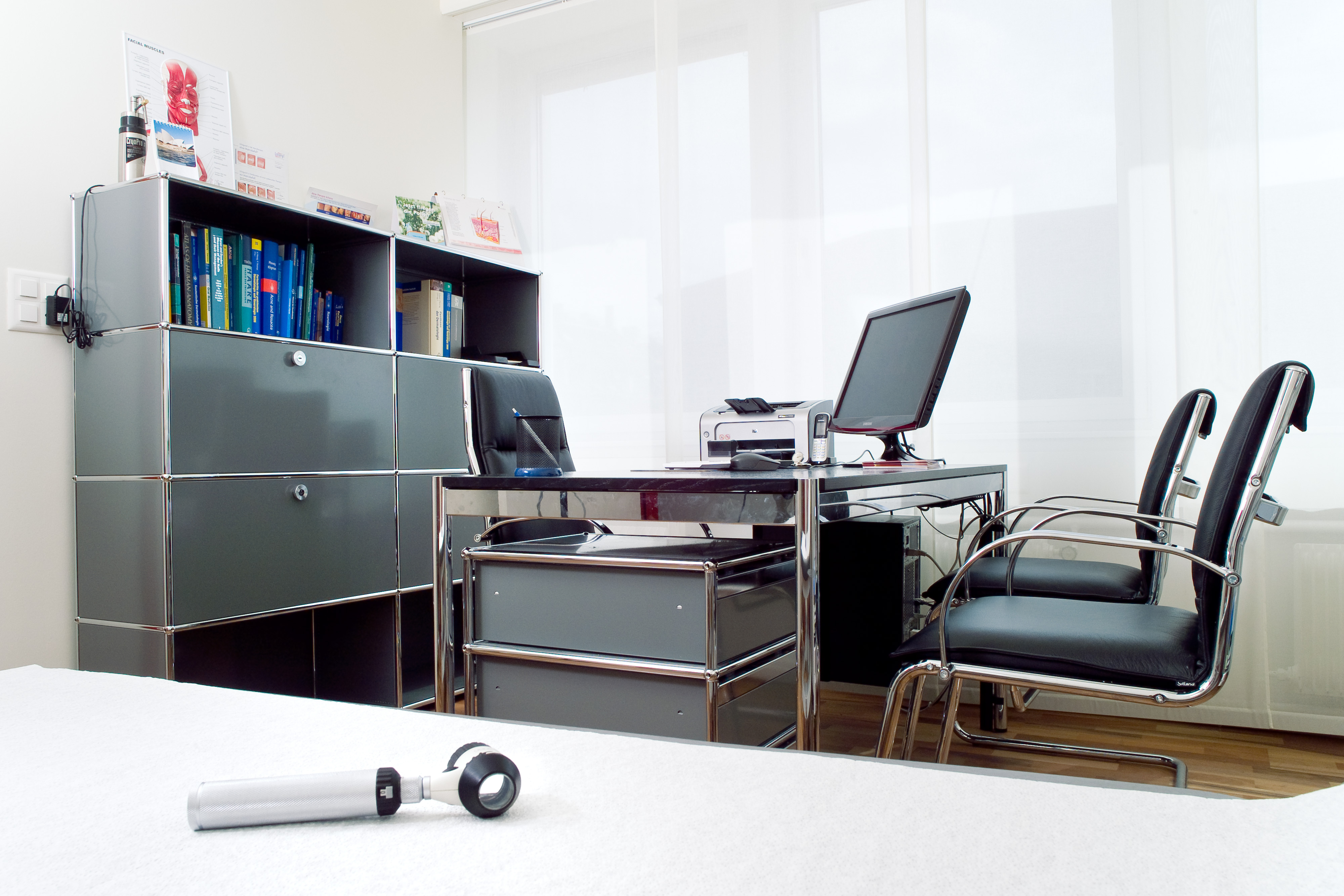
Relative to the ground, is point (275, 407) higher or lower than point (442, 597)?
higher

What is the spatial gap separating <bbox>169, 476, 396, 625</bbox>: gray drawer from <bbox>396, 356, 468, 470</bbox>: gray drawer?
168 mm

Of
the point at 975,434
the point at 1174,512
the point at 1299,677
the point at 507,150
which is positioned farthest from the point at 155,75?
the point at 1299,677

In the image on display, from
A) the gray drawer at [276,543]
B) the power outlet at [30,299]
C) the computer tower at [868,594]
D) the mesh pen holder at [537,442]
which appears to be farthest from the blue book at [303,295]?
the computer tower at [868,594]

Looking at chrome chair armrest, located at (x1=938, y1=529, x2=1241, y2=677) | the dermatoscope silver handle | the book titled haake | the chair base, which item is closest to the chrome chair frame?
the chair base

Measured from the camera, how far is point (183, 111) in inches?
109

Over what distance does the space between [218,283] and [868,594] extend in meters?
2.23

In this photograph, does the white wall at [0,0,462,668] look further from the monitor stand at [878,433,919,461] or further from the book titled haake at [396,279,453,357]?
the monitor stand at [878,433,919,461]

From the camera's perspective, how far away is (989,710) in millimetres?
2711

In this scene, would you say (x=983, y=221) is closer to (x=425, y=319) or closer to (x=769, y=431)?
(x=769, y=431)

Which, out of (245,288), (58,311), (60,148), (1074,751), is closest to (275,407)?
(245,288)

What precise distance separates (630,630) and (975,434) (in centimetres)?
189

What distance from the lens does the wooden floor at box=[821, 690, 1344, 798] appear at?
2371 mm

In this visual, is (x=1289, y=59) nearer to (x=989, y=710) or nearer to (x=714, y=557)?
(x=989, y=710)

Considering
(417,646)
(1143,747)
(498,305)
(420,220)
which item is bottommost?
(1143,747)
